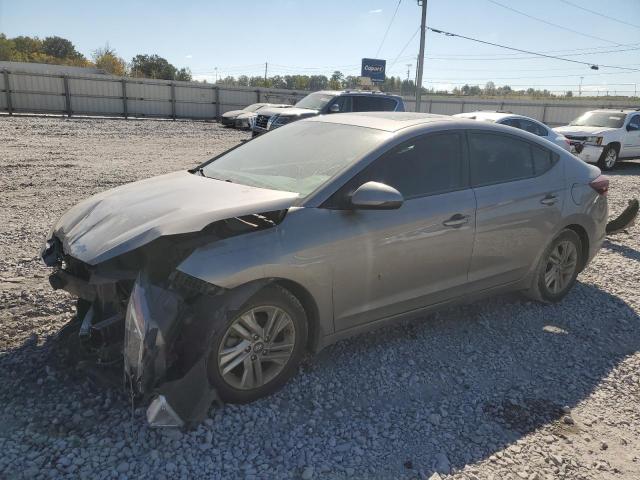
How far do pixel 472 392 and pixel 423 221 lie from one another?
118cm

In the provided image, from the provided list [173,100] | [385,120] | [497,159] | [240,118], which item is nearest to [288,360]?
[385,120]

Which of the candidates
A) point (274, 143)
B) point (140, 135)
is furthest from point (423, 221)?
point (140, 135)

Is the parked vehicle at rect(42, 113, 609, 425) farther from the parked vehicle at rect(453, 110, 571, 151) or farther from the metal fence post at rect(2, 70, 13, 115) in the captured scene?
the metal fence post at rect(2, 70, 13, 115)

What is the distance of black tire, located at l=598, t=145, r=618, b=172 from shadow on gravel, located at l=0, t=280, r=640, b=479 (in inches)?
475

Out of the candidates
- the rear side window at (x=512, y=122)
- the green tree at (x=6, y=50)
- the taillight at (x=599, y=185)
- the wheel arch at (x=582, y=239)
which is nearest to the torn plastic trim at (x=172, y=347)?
the wheel arch at (x=582, y=239)

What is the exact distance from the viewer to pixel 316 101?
53.2ft

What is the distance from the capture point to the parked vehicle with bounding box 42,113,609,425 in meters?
2.76

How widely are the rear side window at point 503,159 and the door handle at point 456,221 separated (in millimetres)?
345

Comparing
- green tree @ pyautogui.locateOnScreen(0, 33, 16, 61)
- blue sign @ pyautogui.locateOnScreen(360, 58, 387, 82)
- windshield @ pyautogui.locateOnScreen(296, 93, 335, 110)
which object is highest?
green tree @ pyautogui.locateOnScreen(0, 33, 16, 61)

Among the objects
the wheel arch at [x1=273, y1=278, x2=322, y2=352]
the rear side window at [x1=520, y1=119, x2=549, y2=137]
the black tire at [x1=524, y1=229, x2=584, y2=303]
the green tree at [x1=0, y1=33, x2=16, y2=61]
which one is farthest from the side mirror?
the green tree at [x1=0, y1=33, x2=16, y2=61]

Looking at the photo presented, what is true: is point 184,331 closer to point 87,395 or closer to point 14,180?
point 87,395

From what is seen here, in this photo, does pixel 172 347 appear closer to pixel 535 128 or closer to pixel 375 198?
pixel 375 198

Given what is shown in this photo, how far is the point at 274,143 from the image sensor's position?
4234 mm

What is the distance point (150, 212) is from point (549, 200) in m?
3.30
